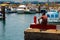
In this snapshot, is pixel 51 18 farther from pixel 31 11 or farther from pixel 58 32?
pixel 31 11

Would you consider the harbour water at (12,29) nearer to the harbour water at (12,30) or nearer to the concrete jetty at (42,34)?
the harbour water at (12,30)

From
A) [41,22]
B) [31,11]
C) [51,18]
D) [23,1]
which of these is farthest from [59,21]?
[23,1]

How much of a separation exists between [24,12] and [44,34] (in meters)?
85.1

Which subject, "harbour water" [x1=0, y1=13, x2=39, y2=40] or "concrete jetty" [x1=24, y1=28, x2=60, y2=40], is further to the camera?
"harbour water" [x1=0, y1=13, x2=39, y2=40]

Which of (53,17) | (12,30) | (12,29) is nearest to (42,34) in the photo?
(12,30)

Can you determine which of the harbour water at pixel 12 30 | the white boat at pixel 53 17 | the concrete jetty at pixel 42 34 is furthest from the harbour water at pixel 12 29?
the concrete jetty at pixel 42 34

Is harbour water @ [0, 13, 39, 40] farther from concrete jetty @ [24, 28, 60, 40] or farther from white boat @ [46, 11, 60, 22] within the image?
concrete jetty @ [24, 28, 60, 40]

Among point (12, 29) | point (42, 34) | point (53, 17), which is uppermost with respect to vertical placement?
point (42, 34)

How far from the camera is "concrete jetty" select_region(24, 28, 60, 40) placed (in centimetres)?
1673

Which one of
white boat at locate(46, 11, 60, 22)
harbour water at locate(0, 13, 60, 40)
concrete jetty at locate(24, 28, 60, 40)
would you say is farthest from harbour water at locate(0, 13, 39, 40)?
concrete jetty at locate(24, 28, 60, 40)

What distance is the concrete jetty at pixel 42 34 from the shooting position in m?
16.7

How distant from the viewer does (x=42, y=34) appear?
16938mm

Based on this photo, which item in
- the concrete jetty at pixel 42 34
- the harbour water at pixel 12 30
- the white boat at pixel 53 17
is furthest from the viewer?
the white boat at pixel 53 17

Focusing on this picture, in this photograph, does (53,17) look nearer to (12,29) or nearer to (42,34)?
(12,29)
